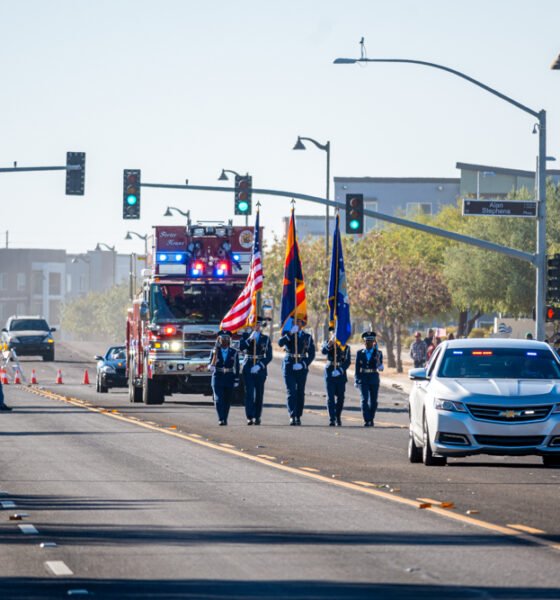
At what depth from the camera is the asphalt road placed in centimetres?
1069

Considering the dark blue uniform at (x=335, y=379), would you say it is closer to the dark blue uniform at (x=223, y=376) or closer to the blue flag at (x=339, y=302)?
the blue flag at (x=339, y=302)

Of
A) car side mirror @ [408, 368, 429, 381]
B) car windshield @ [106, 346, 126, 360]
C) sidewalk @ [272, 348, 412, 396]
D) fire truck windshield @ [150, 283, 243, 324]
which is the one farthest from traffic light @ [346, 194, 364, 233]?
car side mirror @ [408, 368, 429, 381]

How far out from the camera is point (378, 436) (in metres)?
27.0

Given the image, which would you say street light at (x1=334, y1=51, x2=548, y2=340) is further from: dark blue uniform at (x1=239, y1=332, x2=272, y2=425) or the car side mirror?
the car side mirror

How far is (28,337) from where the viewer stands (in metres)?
69.9

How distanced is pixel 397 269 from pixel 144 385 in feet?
98.1

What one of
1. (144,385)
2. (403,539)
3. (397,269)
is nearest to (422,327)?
(397,269)

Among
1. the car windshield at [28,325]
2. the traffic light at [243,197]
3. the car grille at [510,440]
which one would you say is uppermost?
the traffic light at [243,197]

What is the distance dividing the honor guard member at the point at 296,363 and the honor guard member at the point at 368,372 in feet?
3.02

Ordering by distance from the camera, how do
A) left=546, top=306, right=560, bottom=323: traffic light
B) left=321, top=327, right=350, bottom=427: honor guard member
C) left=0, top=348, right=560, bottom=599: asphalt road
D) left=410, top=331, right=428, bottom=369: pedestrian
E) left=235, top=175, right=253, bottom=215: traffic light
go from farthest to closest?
left=410, top=331, right=428, bottom=369: pedestrian, left=235, top=175, right=253, bottom=215: traffic light, left=546, top=306, right=560, bottom=323: traffic light, left=321, top=327, right=350, bottom=427: honor guard member, left=0, top=348, right=560, bottom=599: asphalt road

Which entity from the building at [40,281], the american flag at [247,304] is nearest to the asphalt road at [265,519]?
the american flag at [247,304]

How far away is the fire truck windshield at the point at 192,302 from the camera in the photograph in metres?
35.6

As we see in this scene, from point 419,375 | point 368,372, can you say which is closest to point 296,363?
point 368,372

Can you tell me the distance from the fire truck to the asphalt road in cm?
878
